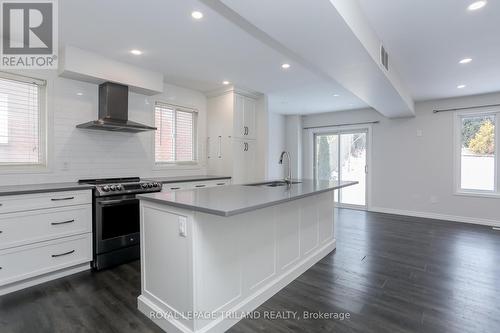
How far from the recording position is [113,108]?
3475mm

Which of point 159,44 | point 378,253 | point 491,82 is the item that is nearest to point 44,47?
point 159,44

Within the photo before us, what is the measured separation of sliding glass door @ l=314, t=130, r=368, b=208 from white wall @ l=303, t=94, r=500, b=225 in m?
0.28

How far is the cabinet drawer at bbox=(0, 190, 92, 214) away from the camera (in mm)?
2428

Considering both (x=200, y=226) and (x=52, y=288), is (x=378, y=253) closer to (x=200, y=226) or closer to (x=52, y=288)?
(x=200, y=226)

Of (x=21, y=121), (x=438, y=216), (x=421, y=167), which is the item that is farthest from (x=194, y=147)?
(x=438, y=216)

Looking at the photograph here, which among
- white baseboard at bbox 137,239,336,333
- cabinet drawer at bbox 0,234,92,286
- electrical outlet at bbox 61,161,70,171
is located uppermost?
electrical outlet at bbox 61,161,70,171

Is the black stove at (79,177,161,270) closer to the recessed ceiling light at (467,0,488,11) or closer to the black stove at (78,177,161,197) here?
the black stove at (78,177,161,197)

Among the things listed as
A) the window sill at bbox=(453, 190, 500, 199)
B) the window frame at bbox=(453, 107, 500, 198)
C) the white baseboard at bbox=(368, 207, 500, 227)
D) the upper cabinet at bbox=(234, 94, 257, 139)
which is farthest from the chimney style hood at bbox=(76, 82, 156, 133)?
the window sill at bbox=(453, 190, 500, 199)

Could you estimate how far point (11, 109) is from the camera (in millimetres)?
2986

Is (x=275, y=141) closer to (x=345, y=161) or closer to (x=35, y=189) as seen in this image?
(x=345, y=161)

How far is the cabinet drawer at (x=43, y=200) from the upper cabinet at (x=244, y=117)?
2.55 m

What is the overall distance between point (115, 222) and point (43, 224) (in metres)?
0.67

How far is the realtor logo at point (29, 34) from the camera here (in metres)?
2.37

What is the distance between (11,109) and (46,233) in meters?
1.51
